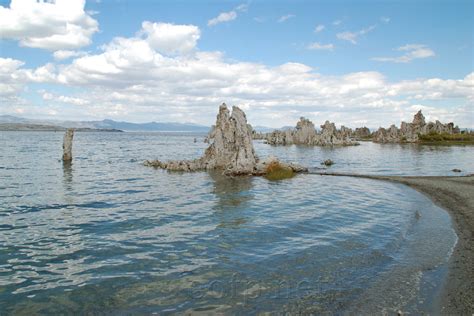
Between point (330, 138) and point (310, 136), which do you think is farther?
point (310, 136)

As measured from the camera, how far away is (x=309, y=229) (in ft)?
62.5

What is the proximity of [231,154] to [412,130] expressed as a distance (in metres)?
126

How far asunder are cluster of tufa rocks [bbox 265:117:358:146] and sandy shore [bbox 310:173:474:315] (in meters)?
90.5

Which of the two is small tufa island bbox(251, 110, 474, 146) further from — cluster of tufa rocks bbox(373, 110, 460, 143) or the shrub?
the shrub

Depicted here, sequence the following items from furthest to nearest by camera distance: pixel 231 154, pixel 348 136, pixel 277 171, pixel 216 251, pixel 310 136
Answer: pixel 348 136 → pixel 310 136 → pixel 231 154 → pixel 277 171 → pixel 216 251

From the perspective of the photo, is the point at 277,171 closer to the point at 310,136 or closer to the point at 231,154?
the point at 231,154

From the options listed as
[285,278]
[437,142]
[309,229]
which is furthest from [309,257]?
[437,142]

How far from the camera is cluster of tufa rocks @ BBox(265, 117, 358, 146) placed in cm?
12875

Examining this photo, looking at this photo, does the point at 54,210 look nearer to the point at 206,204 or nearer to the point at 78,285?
the point at 206,204

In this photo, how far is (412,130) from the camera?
152m

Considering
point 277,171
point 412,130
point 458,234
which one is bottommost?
point 458,234

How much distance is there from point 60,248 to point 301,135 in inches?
4979

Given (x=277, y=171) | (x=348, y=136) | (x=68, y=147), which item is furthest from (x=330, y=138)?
(x=68, y=147)

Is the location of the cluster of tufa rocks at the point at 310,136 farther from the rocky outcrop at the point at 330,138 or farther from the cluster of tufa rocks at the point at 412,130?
the cluster of tufa rocks at the point at 412,130
